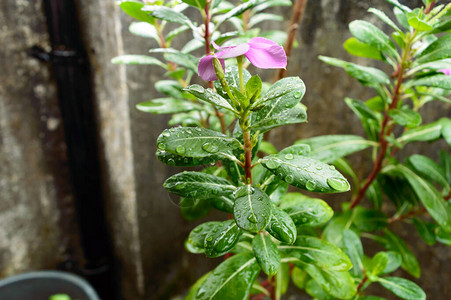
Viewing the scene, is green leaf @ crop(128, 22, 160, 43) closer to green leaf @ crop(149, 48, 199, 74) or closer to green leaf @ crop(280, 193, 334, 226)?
green leaf @ crop(149, 48, 199, 74)

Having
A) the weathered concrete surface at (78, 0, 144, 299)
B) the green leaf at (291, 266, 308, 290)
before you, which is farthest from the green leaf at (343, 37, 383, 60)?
the weathered concrete surface at (78, 0, 144, 299)

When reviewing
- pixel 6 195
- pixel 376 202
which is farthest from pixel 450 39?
pixel 6 195

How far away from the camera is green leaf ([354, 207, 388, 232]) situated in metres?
0.90

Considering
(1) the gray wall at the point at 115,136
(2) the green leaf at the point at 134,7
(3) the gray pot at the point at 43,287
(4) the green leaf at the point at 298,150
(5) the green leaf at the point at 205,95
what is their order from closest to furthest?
(5) the green leaf at the point at 205,95 → (4) the green leaf at the point at 298,150 → (2) the green leaf at the point at 134,7 → (1) the gray wall at the point at 115,136 → (3) the gray pot at the point at 43,287

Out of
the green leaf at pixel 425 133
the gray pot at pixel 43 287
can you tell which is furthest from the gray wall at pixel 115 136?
the green leaf at pixel 425 133

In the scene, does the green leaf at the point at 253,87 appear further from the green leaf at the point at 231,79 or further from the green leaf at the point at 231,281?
the green leaf at the point at 231,281

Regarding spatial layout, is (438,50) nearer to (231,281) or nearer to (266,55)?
(266,55)

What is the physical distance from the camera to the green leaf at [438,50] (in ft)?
1.97

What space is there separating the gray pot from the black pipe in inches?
7.7

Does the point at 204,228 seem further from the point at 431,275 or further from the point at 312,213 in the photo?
the point at 431,275

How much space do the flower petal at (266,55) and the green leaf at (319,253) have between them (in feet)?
1.18

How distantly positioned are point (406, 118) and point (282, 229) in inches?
16.7

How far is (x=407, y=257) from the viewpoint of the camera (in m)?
0.90

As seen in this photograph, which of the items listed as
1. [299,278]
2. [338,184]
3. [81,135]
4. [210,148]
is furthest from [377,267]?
[81,135]
